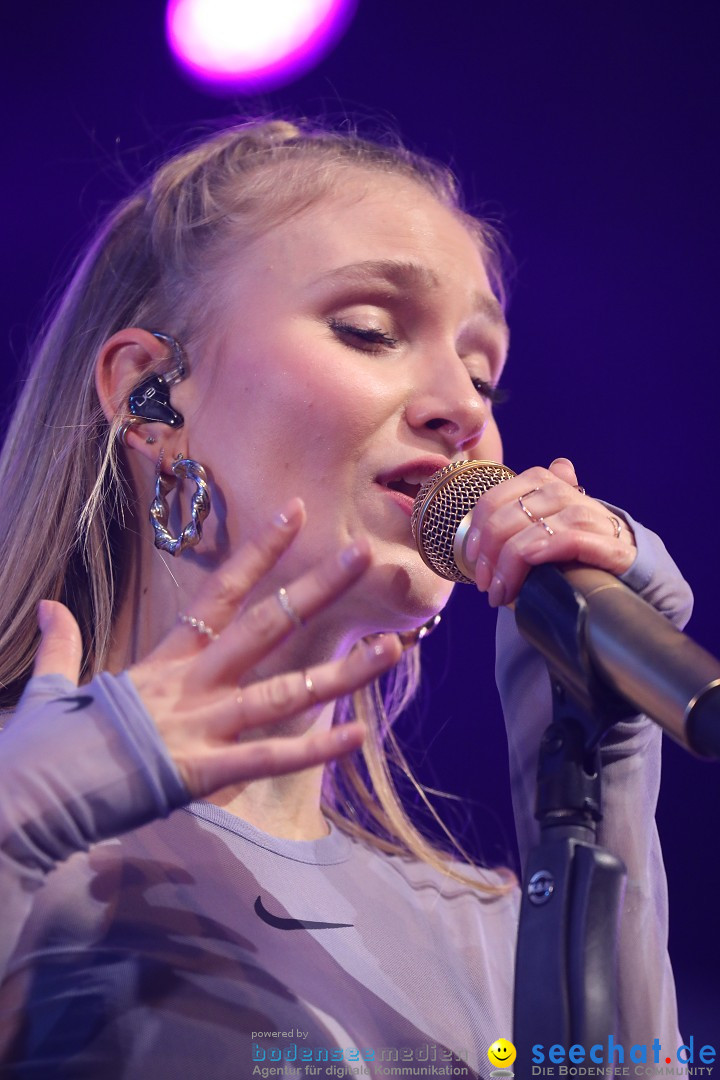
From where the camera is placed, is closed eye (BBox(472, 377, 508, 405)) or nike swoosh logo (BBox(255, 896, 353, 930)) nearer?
nike swoosh logo (BBox(255, 896, 353, 930))

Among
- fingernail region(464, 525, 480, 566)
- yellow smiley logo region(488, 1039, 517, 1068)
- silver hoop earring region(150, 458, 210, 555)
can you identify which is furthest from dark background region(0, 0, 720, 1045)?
fingernail region(464, 525, 480, 566)

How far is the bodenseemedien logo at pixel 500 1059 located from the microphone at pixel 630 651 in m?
0.73

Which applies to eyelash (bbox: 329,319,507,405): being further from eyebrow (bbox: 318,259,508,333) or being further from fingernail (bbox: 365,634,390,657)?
fingernail (bbox: 365,634,390,657)

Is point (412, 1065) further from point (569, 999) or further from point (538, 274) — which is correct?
point (538, 274)

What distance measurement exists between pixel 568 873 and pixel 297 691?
29cm

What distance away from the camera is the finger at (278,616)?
0.93 meters

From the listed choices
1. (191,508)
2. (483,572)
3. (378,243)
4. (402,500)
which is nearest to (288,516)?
(483,572)

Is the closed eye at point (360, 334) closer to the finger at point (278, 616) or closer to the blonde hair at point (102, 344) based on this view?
the blonde hair at point (102, 344)

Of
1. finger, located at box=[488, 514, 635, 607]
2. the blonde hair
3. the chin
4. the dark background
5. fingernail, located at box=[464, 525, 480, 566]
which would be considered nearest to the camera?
finger, located at box=[488, 514, 635, 607]

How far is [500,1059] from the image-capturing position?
141cm

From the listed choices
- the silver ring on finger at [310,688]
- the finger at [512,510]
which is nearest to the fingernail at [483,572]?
the finger at [512,510]

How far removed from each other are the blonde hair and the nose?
0.42 meters

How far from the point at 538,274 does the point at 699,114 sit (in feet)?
1.69

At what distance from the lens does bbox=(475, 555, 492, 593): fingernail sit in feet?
3.55
